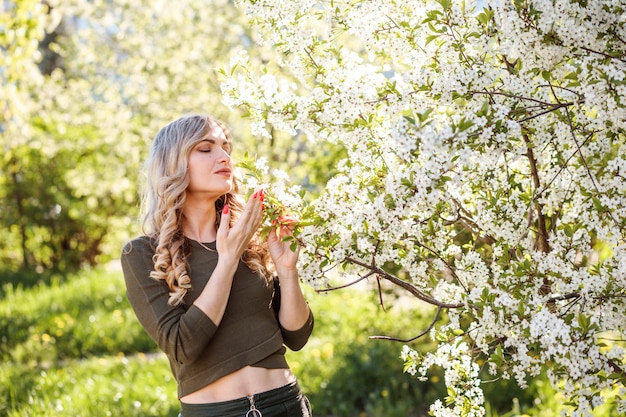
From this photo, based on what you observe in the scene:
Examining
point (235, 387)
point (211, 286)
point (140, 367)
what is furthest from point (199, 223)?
point (140, 367)

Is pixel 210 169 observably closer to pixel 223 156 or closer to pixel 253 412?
pixel 223 156

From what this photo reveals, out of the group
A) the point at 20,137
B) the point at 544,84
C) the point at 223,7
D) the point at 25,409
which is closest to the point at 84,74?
the point at 20,137

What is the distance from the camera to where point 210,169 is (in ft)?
8.48

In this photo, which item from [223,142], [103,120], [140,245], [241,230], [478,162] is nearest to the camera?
[478,162]

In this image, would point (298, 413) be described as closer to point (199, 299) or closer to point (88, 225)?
point (199, 299)

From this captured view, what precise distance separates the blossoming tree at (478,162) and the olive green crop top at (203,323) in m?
0.38

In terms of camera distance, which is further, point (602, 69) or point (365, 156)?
point (365, 156)

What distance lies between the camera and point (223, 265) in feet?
7.75

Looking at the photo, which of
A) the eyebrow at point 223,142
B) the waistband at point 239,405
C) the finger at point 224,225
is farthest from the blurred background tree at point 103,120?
the waistband at point 239,405

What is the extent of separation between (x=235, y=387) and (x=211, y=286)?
0.36m

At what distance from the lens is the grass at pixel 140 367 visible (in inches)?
181

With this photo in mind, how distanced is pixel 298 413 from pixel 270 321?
346 mm

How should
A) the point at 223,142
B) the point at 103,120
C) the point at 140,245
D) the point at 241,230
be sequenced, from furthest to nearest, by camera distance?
1. the point at 103,120
2. the point at 223,142
3. the point at 140,245
4. the point at 241,230

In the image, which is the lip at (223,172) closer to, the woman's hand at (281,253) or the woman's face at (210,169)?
the woman's face at (210,169)
